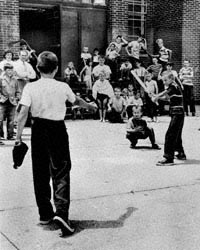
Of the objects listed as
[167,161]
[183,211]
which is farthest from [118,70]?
[183,211]

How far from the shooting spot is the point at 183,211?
5047 mm

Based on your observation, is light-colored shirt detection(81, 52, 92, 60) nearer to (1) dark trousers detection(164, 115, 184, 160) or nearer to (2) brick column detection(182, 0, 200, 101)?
(2) brick column detection(182, 0, 200, 101)

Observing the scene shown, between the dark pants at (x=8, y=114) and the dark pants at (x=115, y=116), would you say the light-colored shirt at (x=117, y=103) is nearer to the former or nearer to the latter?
the dark pants at (x=115, y=116)

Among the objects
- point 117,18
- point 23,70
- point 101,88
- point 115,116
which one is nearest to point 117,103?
point 115,116

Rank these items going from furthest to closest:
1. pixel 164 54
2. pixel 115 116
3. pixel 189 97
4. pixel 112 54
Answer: pixel 164 54
pixel 112 54
pixel 189 97
pixel 115 116

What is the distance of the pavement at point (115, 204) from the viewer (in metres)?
4.17

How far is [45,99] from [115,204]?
65.5 inches

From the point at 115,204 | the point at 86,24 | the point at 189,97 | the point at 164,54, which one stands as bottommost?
the point at 115,204

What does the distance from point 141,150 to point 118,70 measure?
9094 mm

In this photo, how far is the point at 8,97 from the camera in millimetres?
10906

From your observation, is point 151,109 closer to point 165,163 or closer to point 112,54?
point 112,54

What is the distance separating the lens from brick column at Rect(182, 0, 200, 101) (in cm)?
2064

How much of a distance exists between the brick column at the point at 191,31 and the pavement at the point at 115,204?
12.3 m

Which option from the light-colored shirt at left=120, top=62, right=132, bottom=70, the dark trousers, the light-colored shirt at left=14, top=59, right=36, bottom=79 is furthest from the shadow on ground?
the light-colored shirt at left=120, top=62, right=132, bottom=70
